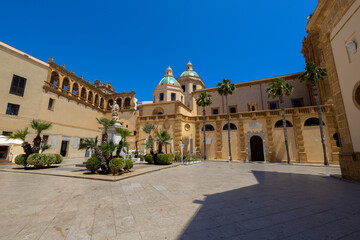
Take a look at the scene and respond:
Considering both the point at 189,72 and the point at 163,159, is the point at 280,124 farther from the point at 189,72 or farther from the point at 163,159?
the point at 189,72

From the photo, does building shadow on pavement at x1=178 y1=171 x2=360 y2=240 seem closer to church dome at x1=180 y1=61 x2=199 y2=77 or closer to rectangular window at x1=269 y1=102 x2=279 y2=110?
rectangular window at x1=269 y1=102 x2=279 y2=110

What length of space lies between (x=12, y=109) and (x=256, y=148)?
36307mm

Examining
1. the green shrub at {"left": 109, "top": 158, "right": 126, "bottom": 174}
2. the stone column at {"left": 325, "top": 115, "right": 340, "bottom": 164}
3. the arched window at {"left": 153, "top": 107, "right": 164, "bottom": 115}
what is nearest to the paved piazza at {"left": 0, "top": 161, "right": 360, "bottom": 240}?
the green shrub at {"left": 109, "top": 158, "right": 126, "bottom": 174}

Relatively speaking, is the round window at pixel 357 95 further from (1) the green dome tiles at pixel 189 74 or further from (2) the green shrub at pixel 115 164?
(1) the green dome tiles at pixel 189 74

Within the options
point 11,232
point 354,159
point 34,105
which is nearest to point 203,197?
point 11,232

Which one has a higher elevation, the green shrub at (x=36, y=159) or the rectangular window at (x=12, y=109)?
the rectangular window at (x=12, y=109)

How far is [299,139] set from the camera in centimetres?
2300

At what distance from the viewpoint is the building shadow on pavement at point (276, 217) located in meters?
3.01

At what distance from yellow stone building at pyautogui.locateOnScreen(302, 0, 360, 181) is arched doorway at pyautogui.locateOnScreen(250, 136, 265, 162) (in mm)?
17181

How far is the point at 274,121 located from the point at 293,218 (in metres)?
24.7

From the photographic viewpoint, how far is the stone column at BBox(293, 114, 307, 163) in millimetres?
22391

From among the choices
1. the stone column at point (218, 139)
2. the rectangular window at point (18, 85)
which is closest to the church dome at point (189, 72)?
the stone column at point (218, 139)

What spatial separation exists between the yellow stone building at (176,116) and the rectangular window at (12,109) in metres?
0.10

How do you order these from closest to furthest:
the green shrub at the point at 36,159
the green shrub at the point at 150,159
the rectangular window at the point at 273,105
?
the green shrub at the point at 36,159
the green shrub at the point at 150,159
the rectangular window at the point at 273,105
